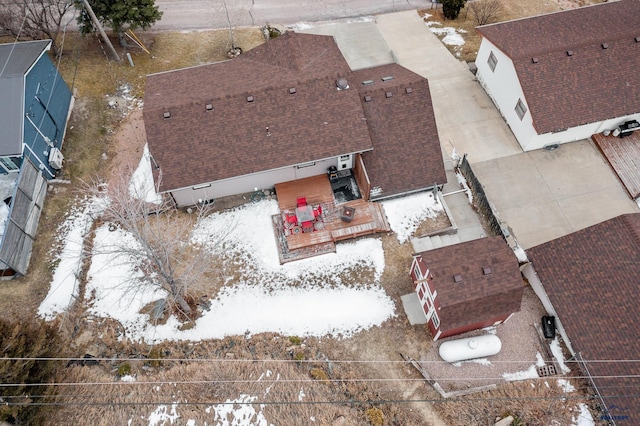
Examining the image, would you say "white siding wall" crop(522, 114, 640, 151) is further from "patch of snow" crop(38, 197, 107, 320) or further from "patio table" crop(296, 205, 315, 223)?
"patch of snow" crop(38, 197, 107, 320)

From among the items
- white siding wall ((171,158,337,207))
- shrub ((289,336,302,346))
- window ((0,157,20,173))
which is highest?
window ((0,157,20,173))

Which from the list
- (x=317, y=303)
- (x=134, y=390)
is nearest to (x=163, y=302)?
(x=134, y=390)

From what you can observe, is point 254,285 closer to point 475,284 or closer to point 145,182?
point 145,182

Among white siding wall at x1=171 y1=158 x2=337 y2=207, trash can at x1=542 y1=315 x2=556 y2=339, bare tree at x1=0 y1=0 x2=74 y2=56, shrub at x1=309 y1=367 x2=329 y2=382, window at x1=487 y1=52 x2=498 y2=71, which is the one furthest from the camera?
bare tree at x1=0 y1=0 x2=74 y2=56

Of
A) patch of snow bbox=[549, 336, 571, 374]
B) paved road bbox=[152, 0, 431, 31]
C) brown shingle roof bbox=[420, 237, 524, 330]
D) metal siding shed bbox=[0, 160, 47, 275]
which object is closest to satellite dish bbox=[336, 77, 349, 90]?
brown shingle roof bbox=[420, 237, 524, 330]

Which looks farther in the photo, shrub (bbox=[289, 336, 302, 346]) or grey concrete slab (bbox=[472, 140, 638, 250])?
grey concrete slab (bbox=[472, 140, 638, 250])

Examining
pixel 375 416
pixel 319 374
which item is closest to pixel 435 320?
pixel 375 416

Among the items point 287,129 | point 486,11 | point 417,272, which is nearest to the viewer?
point 417,272
